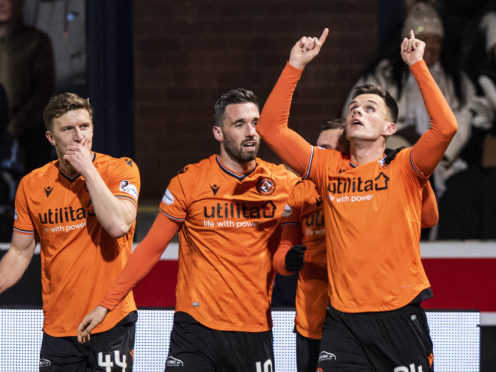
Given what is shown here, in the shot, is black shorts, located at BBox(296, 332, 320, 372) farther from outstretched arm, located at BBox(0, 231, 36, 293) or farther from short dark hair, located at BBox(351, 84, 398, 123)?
outstretched arm, located at BBox(0, 231, 36, 293)

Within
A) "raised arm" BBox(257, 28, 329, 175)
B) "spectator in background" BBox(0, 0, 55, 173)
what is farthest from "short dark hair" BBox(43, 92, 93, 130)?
"spectator in background" BBox(0, 0, 55, 173)

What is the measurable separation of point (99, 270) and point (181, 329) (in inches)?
19.5

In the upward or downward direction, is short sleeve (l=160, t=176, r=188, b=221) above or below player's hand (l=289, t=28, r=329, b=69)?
below

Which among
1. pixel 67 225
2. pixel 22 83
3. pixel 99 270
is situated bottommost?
pixel 99 270

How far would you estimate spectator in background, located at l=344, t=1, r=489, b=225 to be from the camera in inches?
251

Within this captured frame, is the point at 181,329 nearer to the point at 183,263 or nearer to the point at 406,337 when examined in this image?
the point at 183,263

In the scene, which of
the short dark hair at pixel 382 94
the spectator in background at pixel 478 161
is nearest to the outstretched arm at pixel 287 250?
the short dark hair at pixel 382 94

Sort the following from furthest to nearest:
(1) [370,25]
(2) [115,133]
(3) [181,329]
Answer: (1) [370,25] < (2) [115,133] < (3) [181,329]

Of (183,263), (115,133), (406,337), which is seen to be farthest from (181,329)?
(115,133)

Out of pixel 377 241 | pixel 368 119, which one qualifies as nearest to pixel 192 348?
pixel 377 241

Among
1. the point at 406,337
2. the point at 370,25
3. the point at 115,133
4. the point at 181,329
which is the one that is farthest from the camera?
the point at 370,25

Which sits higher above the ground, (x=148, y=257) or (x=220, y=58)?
(x=220, y=58)

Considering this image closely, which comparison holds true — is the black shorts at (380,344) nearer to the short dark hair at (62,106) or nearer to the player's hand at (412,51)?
the player's hand at (412,51)

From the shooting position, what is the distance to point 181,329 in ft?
11.5
